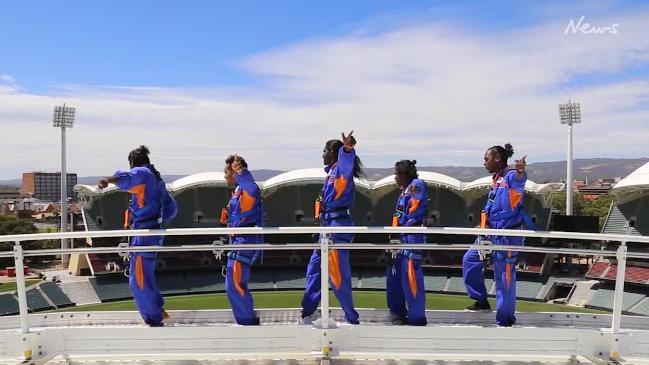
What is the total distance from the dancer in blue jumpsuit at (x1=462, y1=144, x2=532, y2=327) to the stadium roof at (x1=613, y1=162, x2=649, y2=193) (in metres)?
26.9

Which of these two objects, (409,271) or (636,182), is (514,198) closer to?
(409,271)

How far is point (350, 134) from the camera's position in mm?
4641

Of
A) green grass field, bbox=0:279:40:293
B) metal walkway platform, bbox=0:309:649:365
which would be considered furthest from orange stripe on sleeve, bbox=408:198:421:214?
green grass field, bbox=0:279:40:293

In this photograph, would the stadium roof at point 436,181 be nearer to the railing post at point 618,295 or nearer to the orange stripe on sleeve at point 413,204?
the orange stripe on sleeve at point 413,204

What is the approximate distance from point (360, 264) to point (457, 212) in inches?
294

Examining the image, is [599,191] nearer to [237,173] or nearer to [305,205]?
[305,205]

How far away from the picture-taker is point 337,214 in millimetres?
5113

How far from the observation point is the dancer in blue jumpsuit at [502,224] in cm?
479

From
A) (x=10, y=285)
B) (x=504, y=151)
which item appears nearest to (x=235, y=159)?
(x=504, y=151)

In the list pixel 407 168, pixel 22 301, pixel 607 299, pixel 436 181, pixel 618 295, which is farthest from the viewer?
pixel 436 181

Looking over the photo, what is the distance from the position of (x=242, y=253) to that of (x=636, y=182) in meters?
29.5

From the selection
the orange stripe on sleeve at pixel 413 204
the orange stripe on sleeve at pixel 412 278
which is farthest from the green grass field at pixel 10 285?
the orange stripe on sleeve at pixel 412 278

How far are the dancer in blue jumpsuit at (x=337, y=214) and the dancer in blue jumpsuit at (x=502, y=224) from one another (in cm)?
137

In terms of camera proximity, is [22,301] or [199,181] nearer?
[22,301]
